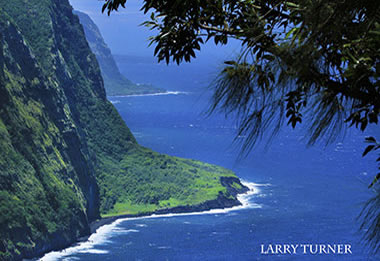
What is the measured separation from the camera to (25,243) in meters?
67.7

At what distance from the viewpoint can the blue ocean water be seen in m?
79.2

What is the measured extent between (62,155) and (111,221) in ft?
43.9

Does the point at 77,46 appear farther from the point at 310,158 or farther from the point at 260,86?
the point at 260,86

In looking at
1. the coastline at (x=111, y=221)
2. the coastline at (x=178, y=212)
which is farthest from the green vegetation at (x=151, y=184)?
the coastline at (x=111, y=221)

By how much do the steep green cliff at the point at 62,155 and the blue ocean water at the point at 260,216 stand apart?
159 inches

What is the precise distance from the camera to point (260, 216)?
306ft

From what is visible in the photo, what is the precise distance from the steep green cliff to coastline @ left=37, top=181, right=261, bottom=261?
2.84 feet

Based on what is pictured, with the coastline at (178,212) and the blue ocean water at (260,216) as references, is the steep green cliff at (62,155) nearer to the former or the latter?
the coastline at (178,212)

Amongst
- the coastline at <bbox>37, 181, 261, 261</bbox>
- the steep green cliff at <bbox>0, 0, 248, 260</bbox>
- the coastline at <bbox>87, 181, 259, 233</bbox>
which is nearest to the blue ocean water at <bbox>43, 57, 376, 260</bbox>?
the coastline at <bbox>37, 181, 261, 261</bbox>

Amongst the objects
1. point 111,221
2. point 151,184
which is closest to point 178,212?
point 151,184

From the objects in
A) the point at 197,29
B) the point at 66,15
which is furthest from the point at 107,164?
the point at 197,29

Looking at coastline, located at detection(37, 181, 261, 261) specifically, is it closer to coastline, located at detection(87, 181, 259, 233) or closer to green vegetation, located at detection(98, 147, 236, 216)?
coastline, located at detection(87, 181, 259, 233)

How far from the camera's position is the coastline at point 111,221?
74938 millimetres

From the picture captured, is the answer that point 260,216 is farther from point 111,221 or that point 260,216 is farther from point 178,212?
point 111,221
